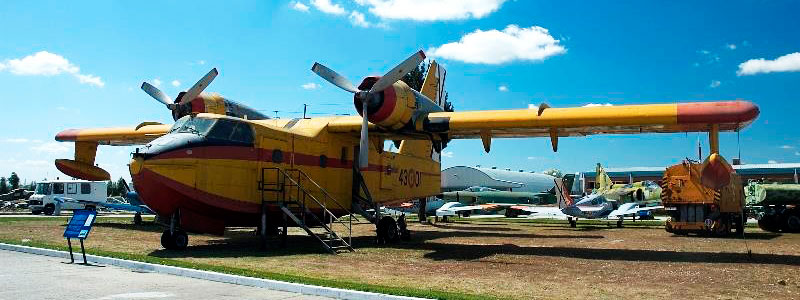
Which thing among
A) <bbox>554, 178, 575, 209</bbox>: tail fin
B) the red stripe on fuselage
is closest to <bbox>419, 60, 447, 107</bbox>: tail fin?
the red stripe on fuselage

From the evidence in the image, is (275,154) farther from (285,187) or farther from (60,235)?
(60,235)

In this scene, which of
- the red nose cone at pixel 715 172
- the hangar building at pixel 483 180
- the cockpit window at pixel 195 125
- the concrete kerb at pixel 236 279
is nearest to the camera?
the concrete kerb at pixel 236 279

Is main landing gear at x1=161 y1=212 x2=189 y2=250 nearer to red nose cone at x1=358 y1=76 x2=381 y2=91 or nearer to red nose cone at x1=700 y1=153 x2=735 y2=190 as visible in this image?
red nose cone at x1=358 y1=76 x2=381 y2=91

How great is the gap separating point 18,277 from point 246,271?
3614 millimetres

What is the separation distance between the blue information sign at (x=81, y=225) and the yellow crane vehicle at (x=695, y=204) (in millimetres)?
20203

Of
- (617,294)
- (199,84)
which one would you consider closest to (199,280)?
(617,294)

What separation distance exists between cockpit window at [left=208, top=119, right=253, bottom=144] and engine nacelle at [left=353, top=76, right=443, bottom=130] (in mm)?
3280

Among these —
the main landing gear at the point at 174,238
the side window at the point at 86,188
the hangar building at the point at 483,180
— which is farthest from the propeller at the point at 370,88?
the hangar building at the point at 483,180

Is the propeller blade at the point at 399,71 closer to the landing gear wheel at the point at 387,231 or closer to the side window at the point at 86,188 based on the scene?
the landing gear wheel at the point at 387,231

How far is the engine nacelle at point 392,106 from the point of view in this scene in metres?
17.4

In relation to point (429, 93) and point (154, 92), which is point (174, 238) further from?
point (429, 93)

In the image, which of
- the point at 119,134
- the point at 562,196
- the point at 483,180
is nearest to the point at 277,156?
the point at 119,134

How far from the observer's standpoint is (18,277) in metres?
9.89

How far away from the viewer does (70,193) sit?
42156 mm
